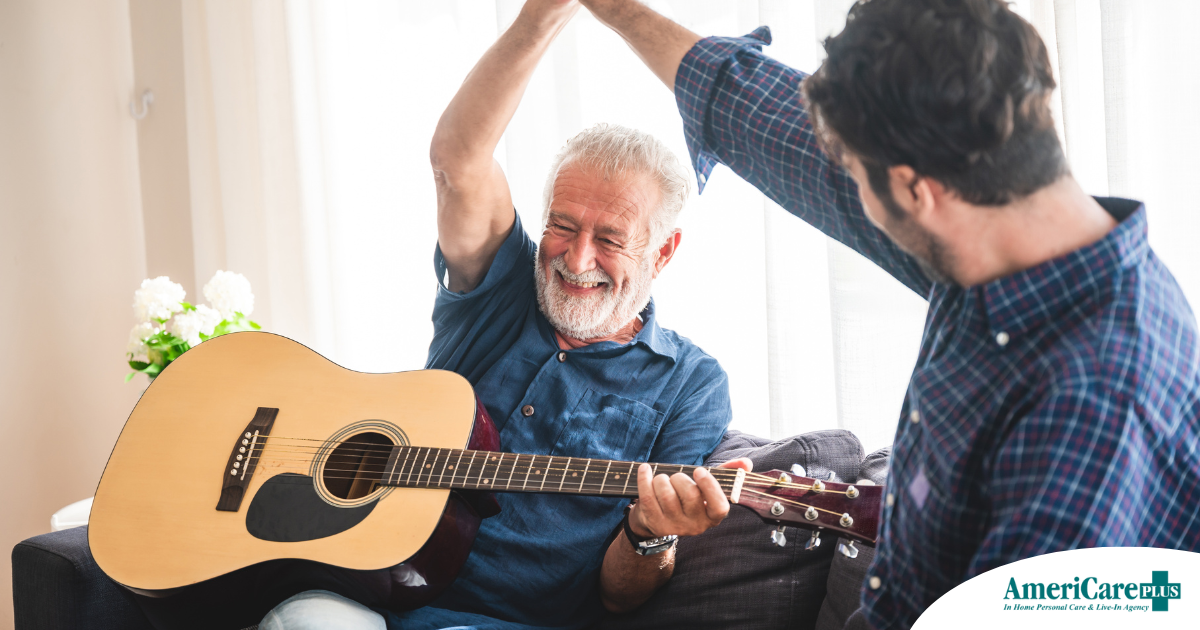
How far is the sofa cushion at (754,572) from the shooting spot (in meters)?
1.30

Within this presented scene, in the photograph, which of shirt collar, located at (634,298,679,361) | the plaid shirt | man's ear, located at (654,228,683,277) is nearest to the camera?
the plaid shirt

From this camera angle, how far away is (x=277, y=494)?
122 cm

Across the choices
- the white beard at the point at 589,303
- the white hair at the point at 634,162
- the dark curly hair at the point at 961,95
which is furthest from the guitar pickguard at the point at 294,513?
the dark curly hair at the point at 961,95

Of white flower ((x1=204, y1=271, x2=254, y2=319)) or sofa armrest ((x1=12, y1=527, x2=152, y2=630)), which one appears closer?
sofa armrest ((x1=12, y1=527, x2=152, y2=630))

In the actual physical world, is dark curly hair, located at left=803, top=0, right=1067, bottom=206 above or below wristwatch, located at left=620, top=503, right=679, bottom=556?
above

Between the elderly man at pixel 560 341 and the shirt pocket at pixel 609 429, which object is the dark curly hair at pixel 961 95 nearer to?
the elderly man at pixel 560 341

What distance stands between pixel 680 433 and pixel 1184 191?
37.0 inches

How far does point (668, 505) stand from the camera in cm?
106

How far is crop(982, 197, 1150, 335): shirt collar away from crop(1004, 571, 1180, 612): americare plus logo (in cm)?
21

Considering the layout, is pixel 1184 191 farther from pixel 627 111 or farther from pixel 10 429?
pixel 10 429

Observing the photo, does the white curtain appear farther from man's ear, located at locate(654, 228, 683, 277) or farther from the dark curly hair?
the dark curly hair

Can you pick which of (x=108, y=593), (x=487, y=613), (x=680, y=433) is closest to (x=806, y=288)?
(x=680, y=433)

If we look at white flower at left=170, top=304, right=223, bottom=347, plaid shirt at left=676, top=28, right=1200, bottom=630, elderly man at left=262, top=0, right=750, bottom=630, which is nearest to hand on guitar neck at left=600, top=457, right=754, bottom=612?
elderly man at left=262, top=0, right=750, bottom=630

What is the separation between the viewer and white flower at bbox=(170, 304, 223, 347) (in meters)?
1.78
